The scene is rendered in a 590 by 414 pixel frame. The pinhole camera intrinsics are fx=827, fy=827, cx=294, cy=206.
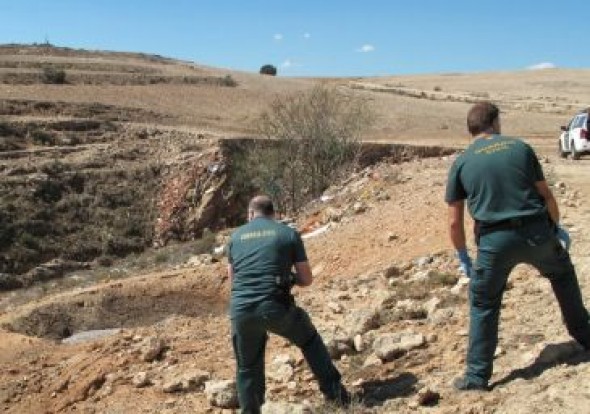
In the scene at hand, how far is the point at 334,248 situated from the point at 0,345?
5099 millimetres

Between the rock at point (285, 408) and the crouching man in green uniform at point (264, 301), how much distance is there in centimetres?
7

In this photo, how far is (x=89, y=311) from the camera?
14.0 meters

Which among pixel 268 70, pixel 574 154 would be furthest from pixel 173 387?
pixel 268 70

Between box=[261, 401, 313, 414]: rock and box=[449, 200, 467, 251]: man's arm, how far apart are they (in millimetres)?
1544

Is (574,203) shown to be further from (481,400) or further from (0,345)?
(0,345)

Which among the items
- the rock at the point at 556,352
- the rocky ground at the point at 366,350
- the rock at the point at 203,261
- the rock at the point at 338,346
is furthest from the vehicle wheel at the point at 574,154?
the rock at the point at 556,352

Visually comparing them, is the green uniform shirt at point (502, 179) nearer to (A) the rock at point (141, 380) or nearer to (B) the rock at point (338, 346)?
(B) the rock at point (338, 346)

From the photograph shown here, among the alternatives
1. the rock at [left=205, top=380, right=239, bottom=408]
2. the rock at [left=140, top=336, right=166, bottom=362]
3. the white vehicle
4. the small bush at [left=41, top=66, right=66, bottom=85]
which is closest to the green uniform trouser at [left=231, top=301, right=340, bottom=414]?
the rock at [left=205, top=380, right=239, bottom=408]

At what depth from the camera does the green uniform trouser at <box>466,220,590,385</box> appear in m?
5.19

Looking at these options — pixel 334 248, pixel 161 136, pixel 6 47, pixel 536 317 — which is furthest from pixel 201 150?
pixel 6 47

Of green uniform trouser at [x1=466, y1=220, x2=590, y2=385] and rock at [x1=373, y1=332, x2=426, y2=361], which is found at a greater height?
green uniform trouser at [x1=466, y1=220, x2=590, y2=385]

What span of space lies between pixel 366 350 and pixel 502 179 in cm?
250

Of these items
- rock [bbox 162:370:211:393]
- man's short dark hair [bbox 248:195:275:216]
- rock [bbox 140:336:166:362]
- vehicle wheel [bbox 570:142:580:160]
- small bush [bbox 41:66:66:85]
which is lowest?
rock [bbox 162:370:211:393]

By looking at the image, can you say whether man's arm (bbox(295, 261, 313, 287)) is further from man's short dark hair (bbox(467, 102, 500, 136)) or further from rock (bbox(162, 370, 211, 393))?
rock (bbox(162, 370, 211, 393))
